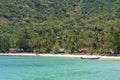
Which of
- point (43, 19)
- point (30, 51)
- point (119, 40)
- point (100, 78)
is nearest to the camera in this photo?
point (100, 78)

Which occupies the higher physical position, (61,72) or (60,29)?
(60,29)

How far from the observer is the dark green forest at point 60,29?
105812 millimetres

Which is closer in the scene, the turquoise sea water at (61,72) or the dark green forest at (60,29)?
the turquoise sea water at (61,72)

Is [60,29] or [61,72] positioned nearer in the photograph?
[61,72]

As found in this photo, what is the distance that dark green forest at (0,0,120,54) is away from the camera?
106 meters

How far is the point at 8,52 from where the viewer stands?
12394cm

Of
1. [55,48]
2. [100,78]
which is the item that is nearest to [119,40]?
[55,48]

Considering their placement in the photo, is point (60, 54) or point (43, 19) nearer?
point (60, 54)

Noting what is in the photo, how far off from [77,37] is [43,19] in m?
76.0

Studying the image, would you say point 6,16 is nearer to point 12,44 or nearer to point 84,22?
point 84,22

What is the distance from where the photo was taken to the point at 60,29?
15662 cm

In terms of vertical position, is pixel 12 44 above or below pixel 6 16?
below

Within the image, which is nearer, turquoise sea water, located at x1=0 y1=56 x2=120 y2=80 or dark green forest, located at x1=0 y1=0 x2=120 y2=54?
turquoise sea water, located at x1=0 y1=56 x2=120 y2=80

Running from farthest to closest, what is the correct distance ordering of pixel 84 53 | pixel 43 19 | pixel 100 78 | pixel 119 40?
1. pixel 43 19
2. pixel 84 53
3. pixel 119 40
4. pixel 100 78
